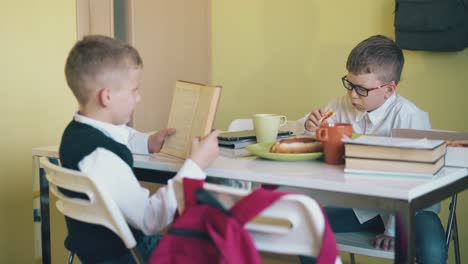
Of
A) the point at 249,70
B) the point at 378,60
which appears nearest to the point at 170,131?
the point at 378,60

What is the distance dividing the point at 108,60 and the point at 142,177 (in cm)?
36

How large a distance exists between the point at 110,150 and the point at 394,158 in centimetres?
67

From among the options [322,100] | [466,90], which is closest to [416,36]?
[466,90]

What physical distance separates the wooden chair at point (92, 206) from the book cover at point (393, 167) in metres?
0.54

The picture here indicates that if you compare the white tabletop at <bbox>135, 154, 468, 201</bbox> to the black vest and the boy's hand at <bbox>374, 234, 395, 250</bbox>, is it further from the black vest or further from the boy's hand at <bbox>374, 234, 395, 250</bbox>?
the boy's hand at <bbox>374, 234, 395, 250</bbox>

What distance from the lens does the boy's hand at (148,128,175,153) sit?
192 cm

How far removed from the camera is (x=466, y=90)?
289 cm

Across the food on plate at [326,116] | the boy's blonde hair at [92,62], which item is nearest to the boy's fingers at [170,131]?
the boy's blonde hair at [92,62]

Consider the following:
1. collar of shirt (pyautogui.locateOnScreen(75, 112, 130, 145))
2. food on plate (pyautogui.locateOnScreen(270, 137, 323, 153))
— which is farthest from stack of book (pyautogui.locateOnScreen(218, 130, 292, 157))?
collar of shirt (pyautogui.locateOnScreen(75, 112, 130, 145))

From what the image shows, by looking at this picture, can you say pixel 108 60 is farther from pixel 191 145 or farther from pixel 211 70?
pixel 211 70

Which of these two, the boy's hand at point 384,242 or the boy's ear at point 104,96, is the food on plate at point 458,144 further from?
the boy's ear at point 104,96

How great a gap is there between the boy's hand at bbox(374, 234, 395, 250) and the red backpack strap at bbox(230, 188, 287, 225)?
33.9 inches

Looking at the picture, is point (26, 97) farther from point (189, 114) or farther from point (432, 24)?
point (432, 24)

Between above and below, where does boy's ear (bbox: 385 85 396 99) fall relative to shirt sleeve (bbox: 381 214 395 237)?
above
